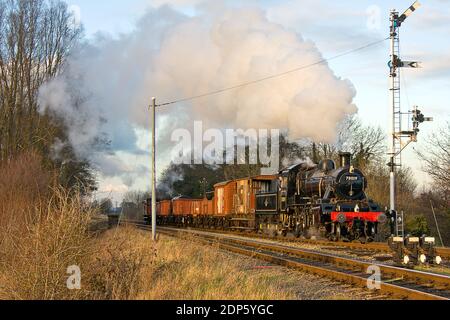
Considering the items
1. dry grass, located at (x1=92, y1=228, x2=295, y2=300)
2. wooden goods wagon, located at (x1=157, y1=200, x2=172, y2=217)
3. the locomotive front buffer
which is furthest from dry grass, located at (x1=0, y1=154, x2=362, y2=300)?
wooden goods wagon, located at (x1=157, y1=200, x2=172, y2=217)

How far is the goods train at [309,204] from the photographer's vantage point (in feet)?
69.9

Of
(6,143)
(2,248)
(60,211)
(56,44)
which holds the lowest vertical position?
(2,248)

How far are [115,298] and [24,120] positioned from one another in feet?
73.3

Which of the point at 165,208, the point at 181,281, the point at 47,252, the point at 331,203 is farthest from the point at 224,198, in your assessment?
the point at 47,252

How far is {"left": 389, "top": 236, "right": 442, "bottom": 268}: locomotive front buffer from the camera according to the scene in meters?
14.2

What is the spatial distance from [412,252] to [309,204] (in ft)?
27.3

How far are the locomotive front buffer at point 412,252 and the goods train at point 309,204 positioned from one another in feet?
19.3

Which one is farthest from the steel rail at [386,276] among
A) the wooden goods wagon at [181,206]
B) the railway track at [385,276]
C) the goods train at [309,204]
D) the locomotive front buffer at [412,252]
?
the wooden goods wagon at [181,206]

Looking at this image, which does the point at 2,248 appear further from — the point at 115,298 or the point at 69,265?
the point at 115,298

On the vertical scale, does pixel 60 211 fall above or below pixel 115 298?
above

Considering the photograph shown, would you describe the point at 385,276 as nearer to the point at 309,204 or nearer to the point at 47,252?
the point at 47,252

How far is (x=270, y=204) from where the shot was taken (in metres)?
27.3

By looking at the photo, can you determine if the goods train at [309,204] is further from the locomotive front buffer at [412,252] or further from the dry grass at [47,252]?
the dry grass at [47,252]
